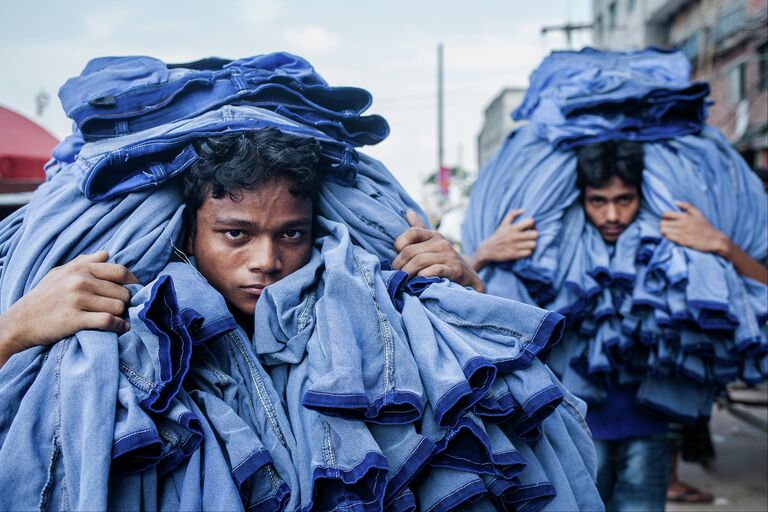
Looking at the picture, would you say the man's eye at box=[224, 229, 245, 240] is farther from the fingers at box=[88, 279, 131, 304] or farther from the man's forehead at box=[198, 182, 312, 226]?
the fingers at box=[88, 279, 131, 304]

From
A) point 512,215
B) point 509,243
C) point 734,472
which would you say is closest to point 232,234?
point 509,243

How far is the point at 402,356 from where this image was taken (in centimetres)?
153

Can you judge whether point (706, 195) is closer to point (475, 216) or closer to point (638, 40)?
point (475, 216)

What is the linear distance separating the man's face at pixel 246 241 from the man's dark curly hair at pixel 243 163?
21 millimetres

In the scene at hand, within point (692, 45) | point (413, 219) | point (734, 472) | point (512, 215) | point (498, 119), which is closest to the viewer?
point (413, 219)

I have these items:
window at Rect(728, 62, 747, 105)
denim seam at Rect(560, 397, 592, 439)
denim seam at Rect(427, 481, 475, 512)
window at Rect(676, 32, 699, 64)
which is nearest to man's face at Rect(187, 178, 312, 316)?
denim seam at Rect(427, 481, 475, 512)

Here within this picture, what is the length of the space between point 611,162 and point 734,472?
4028 mm

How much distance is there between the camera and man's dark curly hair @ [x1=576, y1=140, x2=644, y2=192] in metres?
3.03

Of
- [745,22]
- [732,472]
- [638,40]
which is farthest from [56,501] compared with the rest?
[638,40]

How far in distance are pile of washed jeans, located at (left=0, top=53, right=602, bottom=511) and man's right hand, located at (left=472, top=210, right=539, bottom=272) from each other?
1.20m

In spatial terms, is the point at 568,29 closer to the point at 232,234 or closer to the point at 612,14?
the point at 612,14

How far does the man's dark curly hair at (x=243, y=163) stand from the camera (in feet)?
5.49

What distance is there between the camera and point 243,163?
5.48 ft

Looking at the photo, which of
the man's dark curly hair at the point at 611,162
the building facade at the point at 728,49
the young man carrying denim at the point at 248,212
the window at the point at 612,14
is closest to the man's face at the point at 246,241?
the young man carrying denim at the point at 248,212
